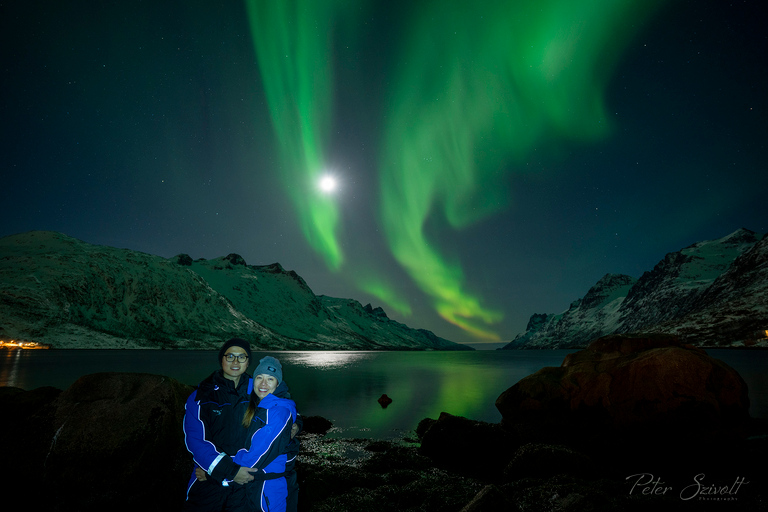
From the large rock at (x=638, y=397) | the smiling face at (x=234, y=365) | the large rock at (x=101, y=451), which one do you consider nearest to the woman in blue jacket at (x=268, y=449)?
the smiling face at (x=234, y=365)

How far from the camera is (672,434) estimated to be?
15789mm

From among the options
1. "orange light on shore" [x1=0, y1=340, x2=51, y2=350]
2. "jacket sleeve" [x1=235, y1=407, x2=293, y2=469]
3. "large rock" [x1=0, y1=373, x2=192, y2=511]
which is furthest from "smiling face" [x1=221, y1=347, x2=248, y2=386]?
"orange light on shore" [x1=0, y1=340, x2=51, y2=350]

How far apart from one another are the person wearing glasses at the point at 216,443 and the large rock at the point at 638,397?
62.0 ft

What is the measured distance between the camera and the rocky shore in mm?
8195

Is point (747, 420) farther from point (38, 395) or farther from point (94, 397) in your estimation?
point (38, 395)

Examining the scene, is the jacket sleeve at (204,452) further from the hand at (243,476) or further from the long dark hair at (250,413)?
the long dark hair at (250,413)

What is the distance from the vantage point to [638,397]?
666 inches

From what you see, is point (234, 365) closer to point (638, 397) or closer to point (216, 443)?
point (216, 443)

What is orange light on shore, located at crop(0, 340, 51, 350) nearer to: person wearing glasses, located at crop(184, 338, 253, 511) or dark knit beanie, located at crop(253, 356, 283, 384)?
person wearing glasses, located at crop(184, 338, 253, 511)

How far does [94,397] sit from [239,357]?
21.1 ft

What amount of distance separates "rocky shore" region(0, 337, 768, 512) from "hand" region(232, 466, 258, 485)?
4.81 m

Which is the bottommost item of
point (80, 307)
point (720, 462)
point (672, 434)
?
point (720, 462)

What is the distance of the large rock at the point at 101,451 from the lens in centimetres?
816

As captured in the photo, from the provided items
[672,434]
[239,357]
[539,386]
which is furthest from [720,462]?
[239,357]
